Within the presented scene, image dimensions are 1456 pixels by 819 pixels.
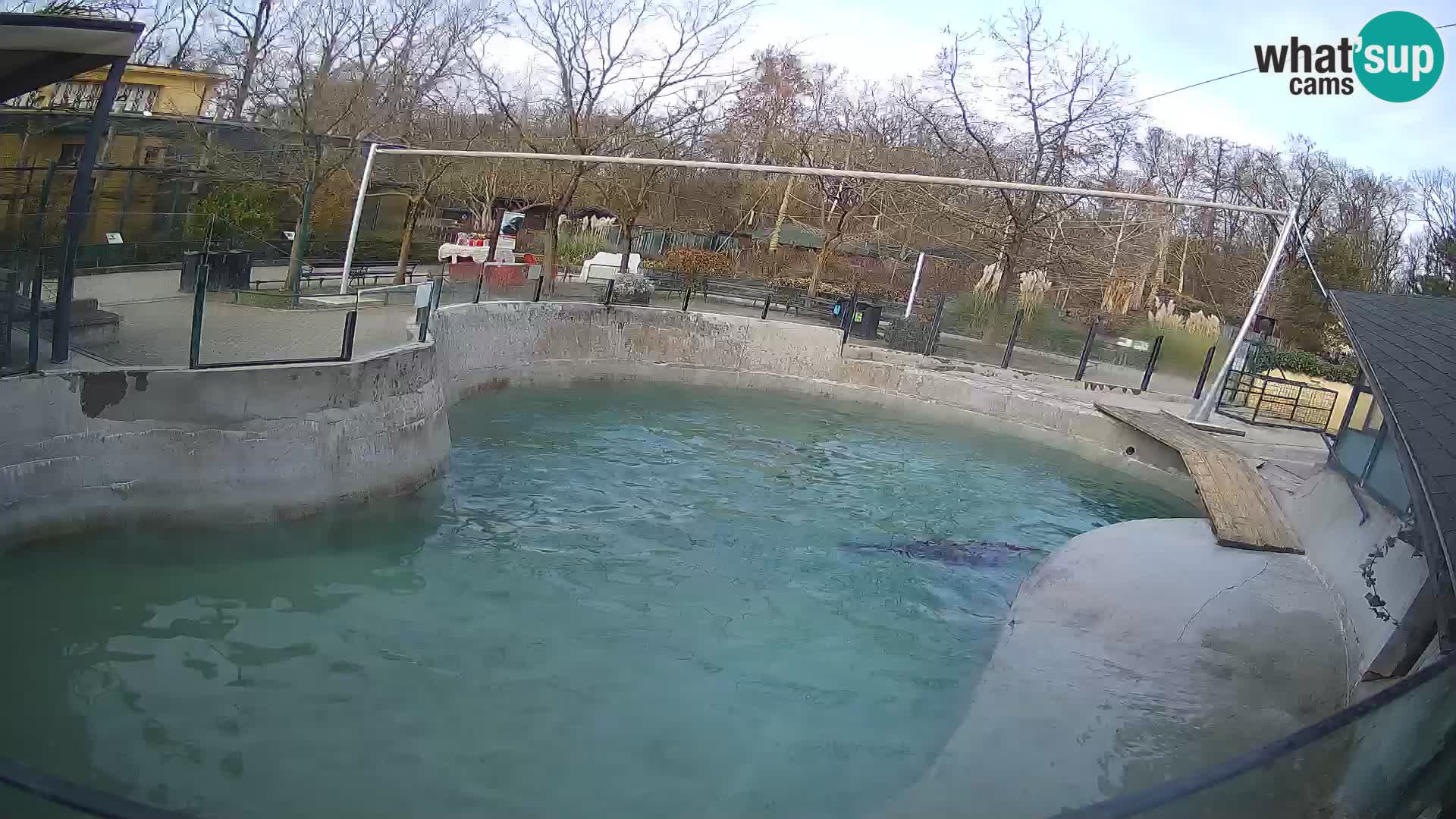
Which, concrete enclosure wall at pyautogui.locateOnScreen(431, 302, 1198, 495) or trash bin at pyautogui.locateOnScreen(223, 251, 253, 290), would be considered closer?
trash bin at pyautogui.locateOnScreen(223, 251, 253, 290)

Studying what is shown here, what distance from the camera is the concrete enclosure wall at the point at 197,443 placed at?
8.34 meters

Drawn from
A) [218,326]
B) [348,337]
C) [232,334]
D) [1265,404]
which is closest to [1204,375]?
[1265,404]

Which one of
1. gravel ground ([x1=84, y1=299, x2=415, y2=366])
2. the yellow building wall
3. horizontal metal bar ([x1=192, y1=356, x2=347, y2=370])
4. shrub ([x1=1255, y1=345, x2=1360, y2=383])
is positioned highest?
the yellow building wall

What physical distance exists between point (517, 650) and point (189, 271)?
7.41 m

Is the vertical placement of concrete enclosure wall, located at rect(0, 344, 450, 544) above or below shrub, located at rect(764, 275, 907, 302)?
below

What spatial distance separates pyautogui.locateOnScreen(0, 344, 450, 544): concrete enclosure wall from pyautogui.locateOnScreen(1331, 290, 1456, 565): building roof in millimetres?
8799

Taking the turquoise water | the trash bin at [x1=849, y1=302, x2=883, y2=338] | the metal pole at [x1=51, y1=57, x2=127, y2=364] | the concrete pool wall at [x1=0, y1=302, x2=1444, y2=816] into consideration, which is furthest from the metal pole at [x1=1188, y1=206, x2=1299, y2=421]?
the metal pole at [x1=51, y1=57, x2=127, y2=364]

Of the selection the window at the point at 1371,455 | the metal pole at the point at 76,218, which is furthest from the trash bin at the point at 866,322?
the metal pole at the point at 76,218

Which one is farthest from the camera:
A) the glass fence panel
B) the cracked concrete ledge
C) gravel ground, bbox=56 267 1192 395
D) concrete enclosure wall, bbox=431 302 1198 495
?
concrete enclosure wall, bbox=431 302 1198 495

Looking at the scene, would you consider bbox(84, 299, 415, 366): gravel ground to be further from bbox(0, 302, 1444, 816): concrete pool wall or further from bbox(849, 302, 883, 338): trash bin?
bbox(849, 302, 883, 338): trash bin

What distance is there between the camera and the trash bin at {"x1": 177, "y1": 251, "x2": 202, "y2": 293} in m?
11.2

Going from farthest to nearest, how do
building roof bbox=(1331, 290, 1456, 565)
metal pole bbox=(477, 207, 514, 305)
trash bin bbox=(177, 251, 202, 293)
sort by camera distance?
metal pole bbox=(477, 207, 514, 305) < trash bin bbox=(177, 251, 202, 293) < building roof bbox=(1331, 290, 1456, 565)

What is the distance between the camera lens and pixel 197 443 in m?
Result: 9.28

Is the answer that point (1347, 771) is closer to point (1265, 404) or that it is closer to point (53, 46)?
point (53, 46)
